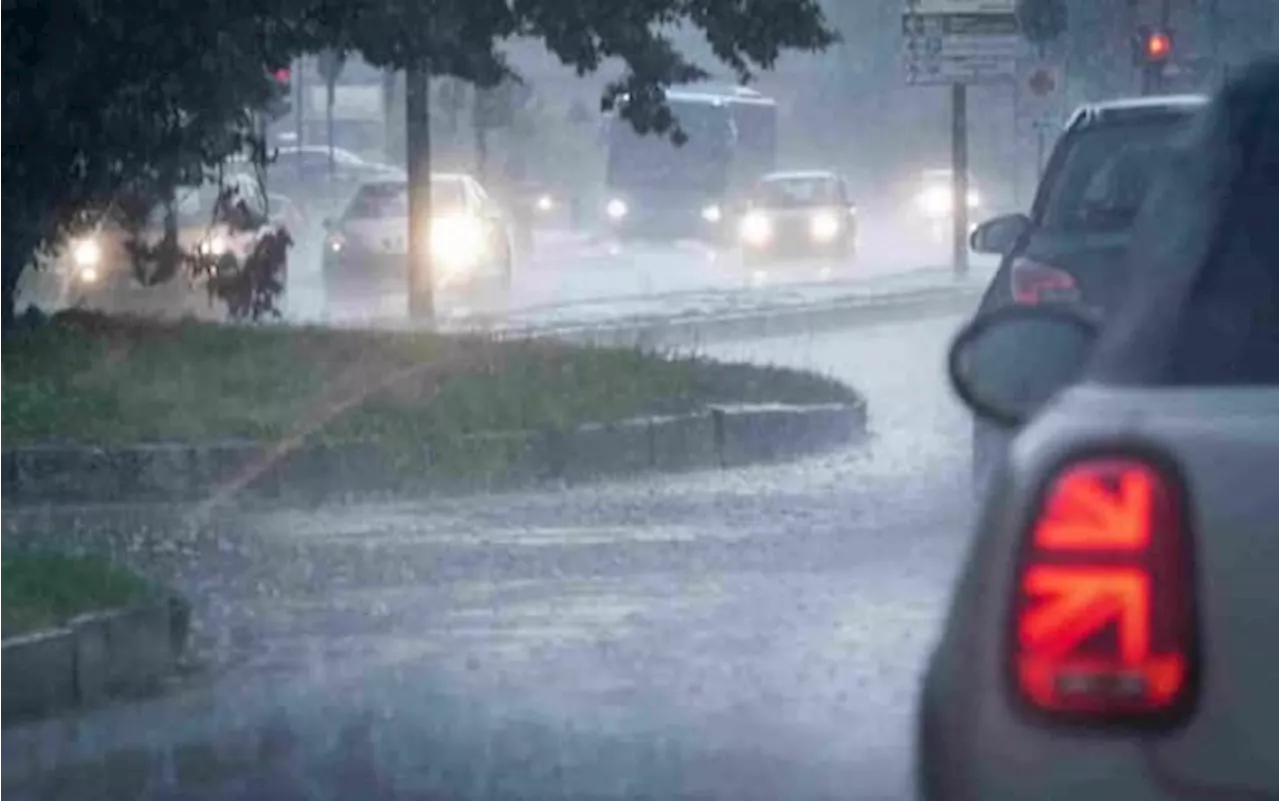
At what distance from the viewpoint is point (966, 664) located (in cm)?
364

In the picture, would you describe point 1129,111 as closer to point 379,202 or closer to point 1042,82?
point 1042,82

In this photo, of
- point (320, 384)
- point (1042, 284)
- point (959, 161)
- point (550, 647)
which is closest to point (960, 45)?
point (959, 161)

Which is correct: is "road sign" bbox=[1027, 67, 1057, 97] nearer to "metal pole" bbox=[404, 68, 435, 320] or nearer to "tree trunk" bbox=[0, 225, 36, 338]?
"metal pole" bbox=[404, 68, 435, 320]

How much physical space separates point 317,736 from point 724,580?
3494mm

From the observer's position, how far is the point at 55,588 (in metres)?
10.4

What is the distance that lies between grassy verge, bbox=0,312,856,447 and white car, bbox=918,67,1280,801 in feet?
40.2

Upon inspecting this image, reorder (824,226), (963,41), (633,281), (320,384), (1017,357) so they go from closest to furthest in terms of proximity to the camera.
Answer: (1017,357)
(320,384)
(963,41)
(633,281)
(824,226)

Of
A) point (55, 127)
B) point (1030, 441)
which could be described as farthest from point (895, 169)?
point (1030, 441)

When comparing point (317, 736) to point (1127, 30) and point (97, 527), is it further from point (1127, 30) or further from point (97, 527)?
point (1127, 30)

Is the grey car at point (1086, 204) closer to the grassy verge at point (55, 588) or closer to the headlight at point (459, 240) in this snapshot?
the grassy verge at point (55, 588)

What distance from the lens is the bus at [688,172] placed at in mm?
66812

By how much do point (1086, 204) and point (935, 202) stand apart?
2159 inches

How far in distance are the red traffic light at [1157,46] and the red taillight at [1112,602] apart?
97.2 feet

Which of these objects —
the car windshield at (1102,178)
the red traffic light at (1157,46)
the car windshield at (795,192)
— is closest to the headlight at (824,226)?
the car windshield at (795,192)
